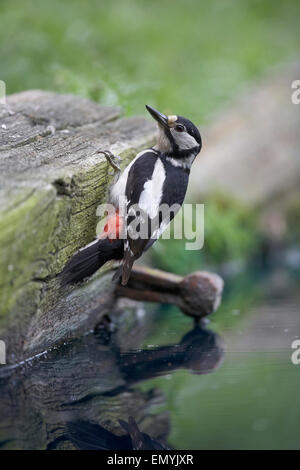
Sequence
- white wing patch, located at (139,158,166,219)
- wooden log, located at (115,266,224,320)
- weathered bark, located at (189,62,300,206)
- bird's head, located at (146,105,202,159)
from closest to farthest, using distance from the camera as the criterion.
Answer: white wing patch, located at (139,158,166,219) → bird's head, located at (146,105,202,159) → wooden log, located at (115,266,224,320) → weathered bark, located at (189,62,300,206)

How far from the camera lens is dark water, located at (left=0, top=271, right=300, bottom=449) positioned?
2236mm

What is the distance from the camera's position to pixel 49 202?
243 cm

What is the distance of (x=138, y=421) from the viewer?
7.87ft

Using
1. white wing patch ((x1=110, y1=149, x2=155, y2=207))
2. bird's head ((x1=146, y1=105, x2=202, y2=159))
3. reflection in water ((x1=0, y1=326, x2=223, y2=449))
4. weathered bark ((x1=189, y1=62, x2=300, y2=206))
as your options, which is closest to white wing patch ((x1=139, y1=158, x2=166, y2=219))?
white wing patch ((x1=110, y1=149, x2=155, y2=207))

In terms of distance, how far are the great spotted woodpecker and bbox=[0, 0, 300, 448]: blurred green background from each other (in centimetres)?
57

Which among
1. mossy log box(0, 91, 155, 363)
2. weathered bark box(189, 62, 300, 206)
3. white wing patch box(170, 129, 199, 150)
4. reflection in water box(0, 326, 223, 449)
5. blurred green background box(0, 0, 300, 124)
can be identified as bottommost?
reflection in water box(0, 326, 223, 449)

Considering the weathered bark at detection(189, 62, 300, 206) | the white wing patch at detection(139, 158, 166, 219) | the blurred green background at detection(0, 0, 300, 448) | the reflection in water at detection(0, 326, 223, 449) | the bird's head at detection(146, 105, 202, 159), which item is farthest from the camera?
the weathered bark at detection(189, 62, 300, 206)

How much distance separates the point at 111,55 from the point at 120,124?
16.9 ft

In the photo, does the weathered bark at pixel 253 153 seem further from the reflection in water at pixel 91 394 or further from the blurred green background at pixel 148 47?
the reflection in water at pixel 91 394

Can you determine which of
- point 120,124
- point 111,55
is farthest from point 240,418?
point 111,55

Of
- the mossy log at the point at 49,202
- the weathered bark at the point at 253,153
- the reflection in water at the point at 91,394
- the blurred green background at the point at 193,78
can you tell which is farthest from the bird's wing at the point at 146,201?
the weathered bark at the point at 253,153

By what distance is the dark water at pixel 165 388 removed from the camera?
224 centimetres

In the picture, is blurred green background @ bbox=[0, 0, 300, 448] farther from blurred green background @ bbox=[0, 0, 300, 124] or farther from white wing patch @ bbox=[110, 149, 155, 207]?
white wing patch @ bbox=[110, 149, 155, 207]
